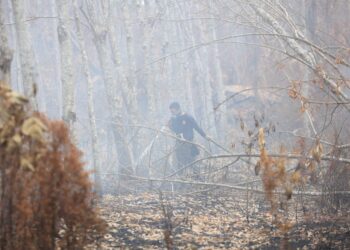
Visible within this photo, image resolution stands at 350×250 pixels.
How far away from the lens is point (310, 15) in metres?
12.6

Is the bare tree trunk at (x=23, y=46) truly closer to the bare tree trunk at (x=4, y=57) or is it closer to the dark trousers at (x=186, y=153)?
the bare tree trunk at (x=4, y=57)

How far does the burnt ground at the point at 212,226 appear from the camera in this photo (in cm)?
561

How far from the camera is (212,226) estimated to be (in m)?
6.72

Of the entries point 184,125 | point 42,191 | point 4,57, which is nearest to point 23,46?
point 4,57

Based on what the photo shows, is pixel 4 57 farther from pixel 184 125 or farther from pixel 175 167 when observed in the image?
pixel 175 167

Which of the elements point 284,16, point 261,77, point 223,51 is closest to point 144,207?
point 284,16

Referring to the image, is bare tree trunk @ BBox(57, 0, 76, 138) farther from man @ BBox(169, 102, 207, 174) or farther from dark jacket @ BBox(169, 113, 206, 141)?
dark jacket @ BBox(169, 113, 206, 141)

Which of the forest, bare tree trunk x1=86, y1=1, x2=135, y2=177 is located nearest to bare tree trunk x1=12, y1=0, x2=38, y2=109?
the forest

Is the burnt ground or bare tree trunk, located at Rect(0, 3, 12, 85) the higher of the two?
bare tree trunk, located at Rect(0, 3, 12, 85)

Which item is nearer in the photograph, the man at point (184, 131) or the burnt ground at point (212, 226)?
the burnt ground at point (212, 226)

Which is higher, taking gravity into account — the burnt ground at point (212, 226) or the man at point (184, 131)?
the man at point (184, 131)

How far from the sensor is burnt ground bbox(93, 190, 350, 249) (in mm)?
5605

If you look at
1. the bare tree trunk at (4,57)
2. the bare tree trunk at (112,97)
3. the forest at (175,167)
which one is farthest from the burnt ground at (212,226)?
the bare tree trunk at (112,97)

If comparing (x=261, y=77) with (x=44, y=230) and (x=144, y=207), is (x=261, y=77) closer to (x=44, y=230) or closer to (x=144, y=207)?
(x=144, y=207)
